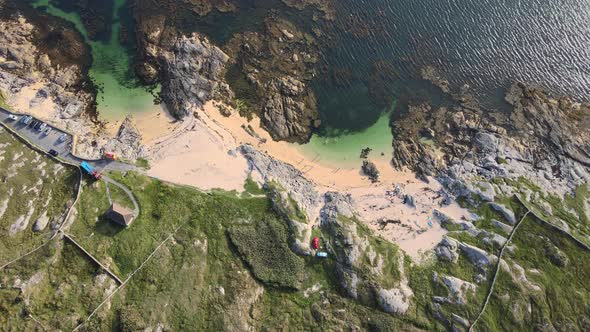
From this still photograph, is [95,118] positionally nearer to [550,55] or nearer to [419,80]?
[419,80]

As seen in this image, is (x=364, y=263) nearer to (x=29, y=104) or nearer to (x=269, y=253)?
(x=269, y=253)

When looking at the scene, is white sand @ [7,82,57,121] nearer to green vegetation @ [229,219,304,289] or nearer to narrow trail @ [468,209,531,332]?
green vegetation @ [229,219,304,289]

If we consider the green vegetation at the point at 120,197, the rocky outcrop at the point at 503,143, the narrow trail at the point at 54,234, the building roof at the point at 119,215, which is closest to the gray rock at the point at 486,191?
the rocky outcrop at the point at 503,143

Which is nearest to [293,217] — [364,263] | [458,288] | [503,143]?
[364,263]

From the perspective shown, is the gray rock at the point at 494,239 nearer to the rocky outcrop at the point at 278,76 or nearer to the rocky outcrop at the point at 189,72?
the rocky outcrop at the point at 278,76

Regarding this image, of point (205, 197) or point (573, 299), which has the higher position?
point (573, 299)

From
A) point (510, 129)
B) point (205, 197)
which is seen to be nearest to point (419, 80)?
point (510, 129)
